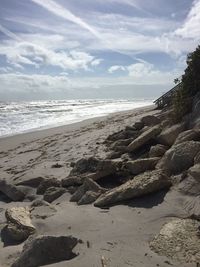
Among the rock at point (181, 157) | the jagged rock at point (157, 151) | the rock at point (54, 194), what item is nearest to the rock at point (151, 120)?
the jagged rock at point (157, 151)

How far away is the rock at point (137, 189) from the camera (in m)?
5.62

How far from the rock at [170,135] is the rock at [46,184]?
2.39 metres

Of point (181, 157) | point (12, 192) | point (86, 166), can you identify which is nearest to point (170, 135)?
point (181, 157)

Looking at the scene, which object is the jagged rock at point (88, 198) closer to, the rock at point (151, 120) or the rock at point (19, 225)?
the rock at point (19, 225)

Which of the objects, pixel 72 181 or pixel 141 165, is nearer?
pixel 141 165

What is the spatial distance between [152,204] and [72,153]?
18.8ft

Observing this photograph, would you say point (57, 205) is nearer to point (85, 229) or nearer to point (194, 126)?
point (85, 229)

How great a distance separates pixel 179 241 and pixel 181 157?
2340 mm

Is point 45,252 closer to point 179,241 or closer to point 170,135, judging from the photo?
point 179,241

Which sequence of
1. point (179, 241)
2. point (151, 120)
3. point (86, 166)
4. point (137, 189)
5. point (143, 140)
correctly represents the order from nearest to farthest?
1. point (179, 241)
2. point (137, 189)
3. point (86, 166)
4. point (143, 140)
5. point (151, 120)

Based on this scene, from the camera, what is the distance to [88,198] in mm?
6016

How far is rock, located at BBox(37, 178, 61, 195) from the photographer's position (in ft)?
24.4

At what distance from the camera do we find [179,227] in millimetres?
4402

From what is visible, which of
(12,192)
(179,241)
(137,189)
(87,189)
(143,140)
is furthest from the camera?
(143,140)
